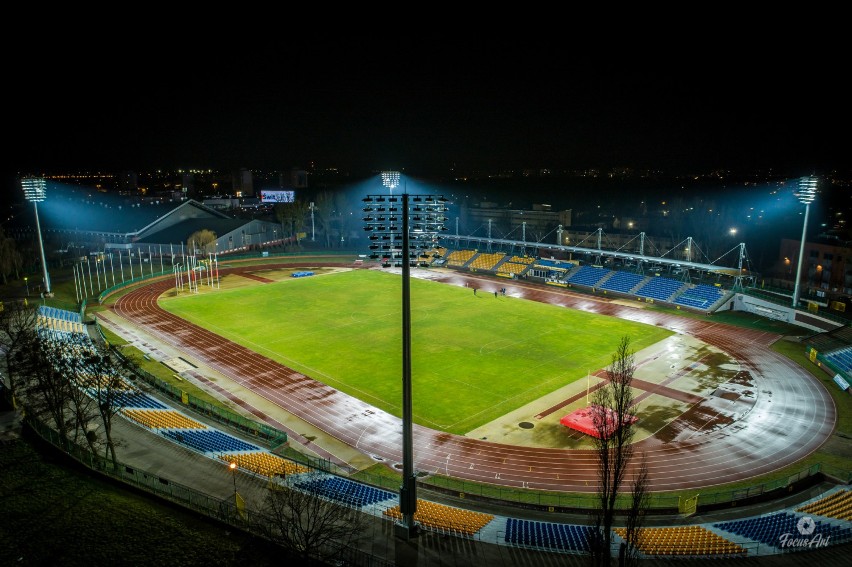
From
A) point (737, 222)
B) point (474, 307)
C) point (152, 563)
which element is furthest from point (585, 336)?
point (737, 222)

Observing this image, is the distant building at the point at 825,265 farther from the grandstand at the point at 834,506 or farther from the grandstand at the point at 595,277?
the grandstand at the point at 834,506

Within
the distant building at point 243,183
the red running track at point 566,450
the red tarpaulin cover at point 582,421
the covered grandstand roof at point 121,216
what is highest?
the distant building at point 243,183

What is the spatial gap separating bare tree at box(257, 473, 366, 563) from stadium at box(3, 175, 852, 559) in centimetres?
143

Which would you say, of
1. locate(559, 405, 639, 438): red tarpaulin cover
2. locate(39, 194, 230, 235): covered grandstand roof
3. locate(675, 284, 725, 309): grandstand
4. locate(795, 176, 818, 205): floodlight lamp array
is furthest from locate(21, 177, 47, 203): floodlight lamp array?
locate(795, 176, 818, 205): floodlight lamp array

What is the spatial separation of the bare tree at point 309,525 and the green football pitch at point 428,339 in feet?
38.8

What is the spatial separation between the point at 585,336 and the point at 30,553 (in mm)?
38594

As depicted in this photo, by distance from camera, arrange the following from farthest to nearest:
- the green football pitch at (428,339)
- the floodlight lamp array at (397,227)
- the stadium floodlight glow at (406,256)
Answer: the green football pitch at (428,339) → the floodlight lamp array at (397,227) → the stadium floodlight glow at (406,256)

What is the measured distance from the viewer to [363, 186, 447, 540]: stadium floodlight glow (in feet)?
52.7

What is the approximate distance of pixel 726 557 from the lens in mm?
16672

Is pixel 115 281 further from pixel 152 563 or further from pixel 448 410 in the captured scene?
pixel 152 563

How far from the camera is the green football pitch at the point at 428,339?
109ft

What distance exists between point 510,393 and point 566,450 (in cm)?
721

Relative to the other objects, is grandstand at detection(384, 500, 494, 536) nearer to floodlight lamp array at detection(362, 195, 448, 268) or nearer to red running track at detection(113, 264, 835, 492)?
red running track at detection(113, 264, 835, 492)

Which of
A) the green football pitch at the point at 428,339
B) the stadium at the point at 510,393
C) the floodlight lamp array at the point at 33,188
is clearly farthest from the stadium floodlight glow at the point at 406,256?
the floodlight lamp array at the point at 33,188
